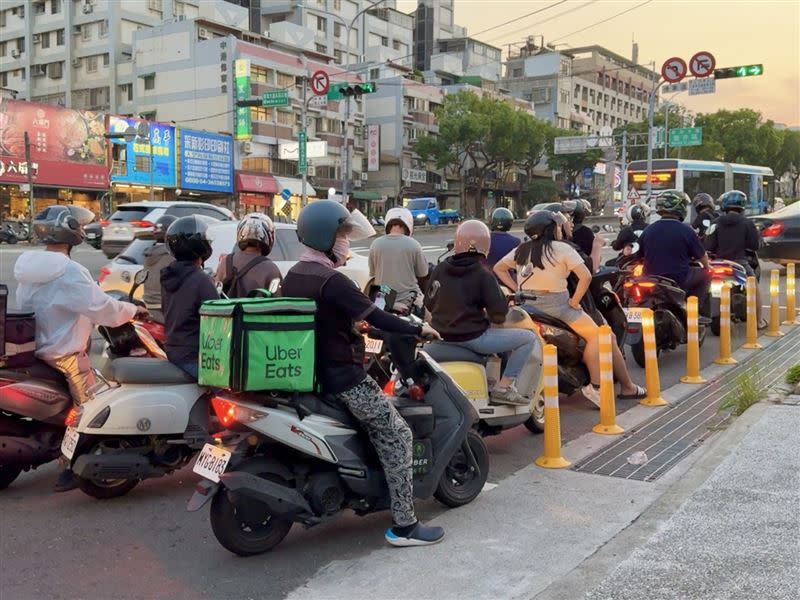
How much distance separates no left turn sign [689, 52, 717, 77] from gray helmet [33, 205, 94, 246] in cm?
2462

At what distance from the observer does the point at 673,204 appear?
9086 millimetres

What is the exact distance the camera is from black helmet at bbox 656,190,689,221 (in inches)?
358

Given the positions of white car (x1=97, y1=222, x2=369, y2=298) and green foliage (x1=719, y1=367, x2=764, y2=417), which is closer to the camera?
green foliage (x1=719, y1=367, x2=764, y2=417)

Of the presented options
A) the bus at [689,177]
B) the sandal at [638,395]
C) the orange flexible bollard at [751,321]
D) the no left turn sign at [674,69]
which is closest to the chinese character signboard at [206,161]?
the bus at [689,177]

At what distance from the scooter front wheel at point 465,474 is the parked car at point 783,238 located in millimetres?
14393

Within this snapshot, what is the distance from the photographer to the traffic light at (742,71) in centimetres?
2506

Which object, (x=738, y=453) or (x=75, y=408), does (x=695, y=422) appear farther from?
(x=75, y=408)

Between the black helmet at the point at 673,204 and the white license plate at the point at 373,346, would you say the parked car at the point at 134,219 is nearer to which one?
the black helmet at the point at 673,204

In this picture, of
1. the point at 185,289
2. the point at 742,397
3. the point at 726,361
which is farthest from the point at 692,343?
the point at 185,289

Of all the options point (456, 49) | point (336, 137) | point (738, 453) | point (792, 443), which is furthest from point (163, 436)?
point (456, 49)

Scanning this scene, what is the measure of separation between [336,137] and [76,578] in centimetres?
5587

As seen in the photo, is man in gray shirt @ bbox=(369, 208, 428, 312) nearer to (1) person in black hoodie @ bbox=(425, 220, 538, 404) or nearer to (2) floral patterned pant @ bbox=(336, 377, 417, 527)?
(1) person in black hoodie @ bbox=(425, 220, 538, 404)

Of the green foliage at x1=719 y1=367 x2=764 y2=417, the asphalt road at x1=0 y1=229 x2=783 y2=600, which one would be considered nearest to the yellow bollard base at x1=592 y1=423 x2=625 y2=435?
the green foliage at x1=719 y1=367 x2=764 y2=417

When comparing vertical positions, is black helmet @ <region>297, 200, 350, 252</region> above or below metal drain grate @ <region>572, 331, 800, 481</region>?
above
